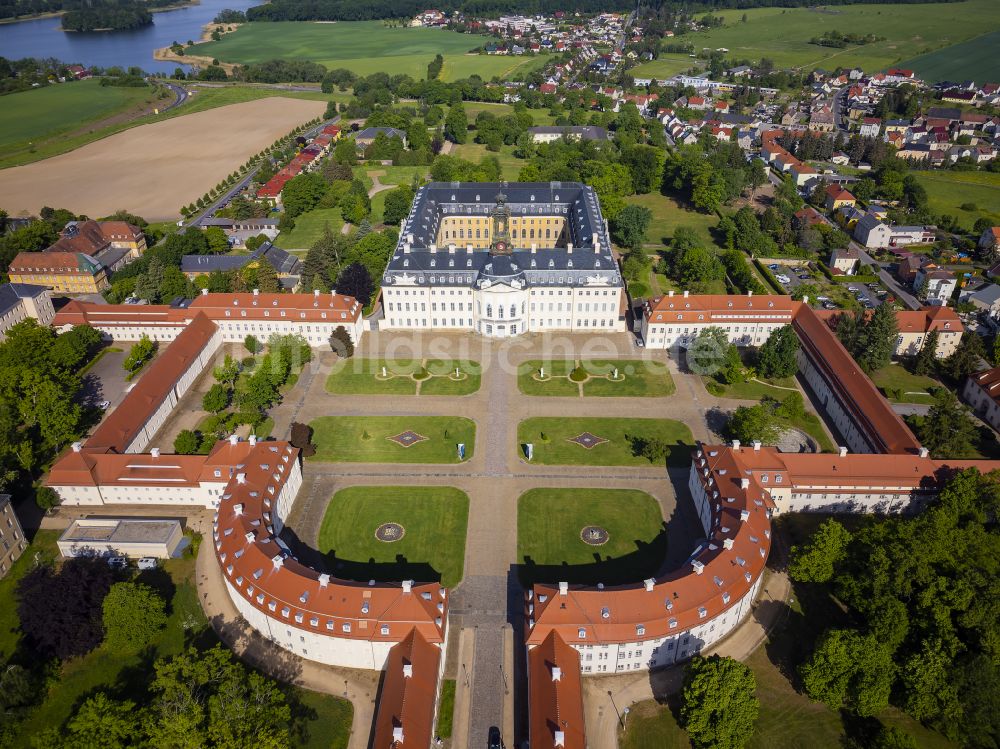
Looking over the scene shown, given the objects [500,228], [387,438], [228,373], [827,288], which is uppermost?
[500,228]

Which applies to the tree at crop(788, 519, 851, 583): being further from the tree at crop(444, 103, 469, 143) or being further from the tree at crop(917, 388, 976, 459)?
the tree at crop(444, 103, 469, 143)

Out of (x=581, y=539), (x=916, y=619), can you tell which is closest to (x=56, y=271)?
(x=581, y=539)

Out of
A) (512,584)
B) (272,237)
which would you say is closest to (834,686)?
(512,584)

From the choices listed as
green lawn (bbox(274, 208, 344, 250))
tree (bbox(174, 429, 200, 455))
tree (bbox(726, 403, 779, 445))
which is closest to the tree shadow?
tree (bbox(174, 429, 200, 455))

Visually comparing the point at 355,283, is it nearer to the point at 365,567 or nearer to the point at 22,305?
the point at 22,305

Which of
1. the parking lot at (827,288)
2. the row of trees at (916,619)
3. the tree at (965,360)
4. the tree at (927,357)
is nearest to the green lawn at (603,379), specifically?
the tree at (927,357)

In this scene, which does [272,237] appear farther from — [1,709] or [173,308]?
[1,709]
